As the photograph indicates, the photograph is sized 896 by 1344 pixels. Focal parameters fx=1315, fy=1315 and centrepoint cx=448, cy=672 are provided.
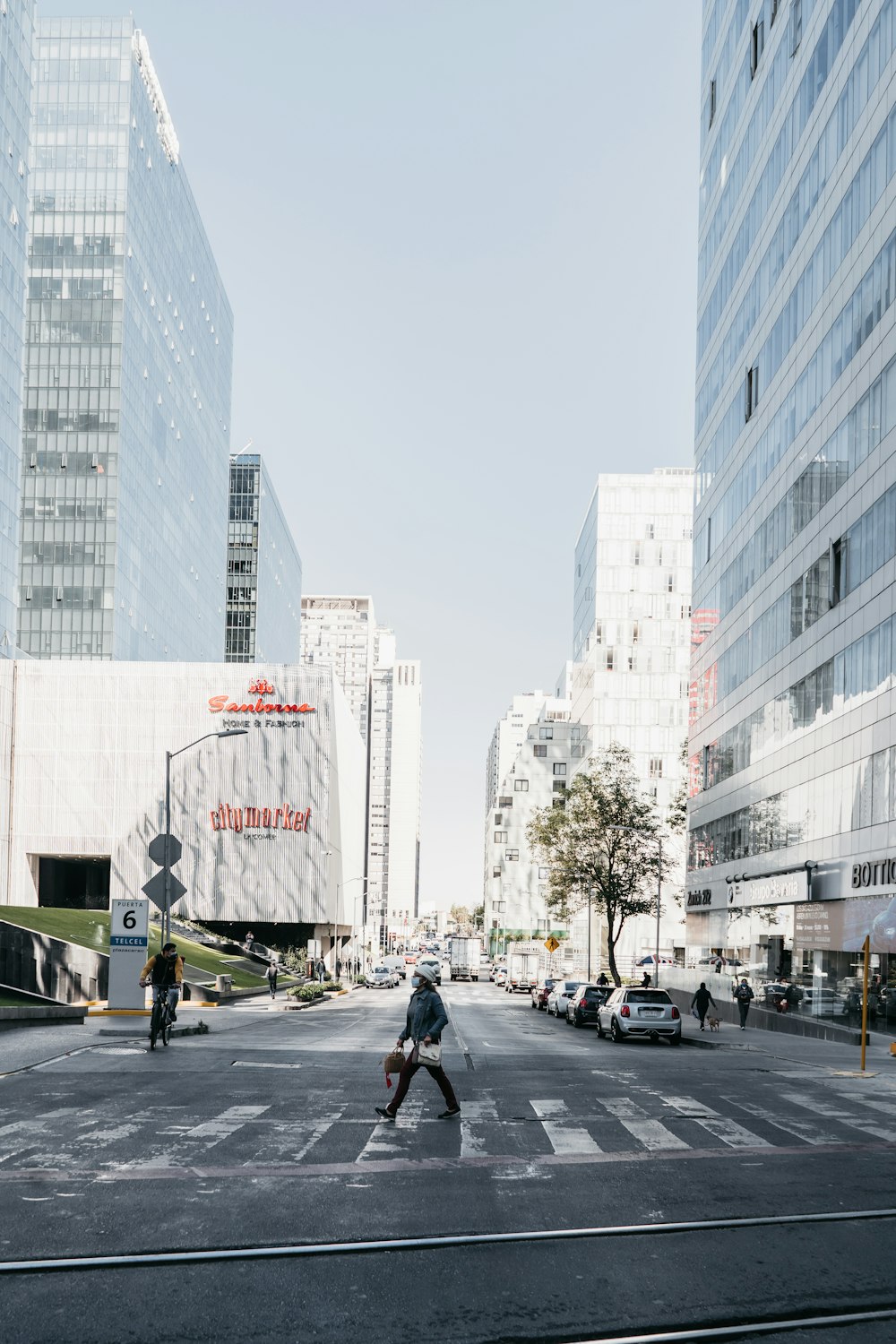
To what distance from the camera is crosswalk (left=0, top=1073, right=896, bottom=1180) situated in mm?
12031

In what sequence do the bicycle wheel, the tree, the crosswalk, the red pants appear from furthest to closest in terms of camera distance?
the tree < the bicycle wheel < the red pants < the crosswalk

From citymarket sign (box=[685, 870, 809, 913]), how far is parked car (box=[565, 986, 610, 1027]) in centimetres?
817

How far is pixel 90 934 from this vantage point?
58812mm

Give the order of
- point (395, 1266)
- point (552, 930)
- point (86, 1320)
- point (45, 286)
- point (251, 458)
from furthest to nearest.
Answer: point (251, 458) → point (552, 930) → point (45, 286) → point (395, 1266) → point (86, 1320)

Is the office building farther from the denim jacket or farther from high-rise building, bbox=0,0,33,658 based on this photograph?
the denim jacket

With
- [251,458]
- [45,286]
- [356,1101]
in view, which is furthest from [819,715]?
[251,458]

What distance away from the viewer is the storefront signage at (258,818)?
356 feet

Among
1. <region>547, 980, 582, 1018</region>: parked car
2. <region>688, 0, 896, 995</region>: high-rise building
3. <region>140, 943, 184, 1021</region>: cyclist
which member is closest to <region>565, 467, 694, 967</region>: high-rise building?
<region>688, 0, 896, 995</region>: high-rise building

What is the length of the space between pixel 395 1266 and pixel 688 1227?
2.42 meters

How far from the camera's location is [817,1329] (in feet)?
23.5

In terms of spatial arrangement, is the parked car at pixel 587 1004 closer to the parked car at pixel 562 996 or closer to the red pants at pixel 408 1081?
the parked car at pixel 562 996

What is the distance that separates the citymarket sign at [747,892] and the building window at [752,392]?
796 inches

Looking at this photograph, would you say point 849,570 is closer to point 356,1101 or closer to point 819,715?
point 819,715

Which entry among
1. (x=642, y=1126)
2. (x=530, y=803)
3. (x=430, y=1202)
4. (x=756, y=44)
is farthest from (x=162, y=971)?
(x=530, y=803)
